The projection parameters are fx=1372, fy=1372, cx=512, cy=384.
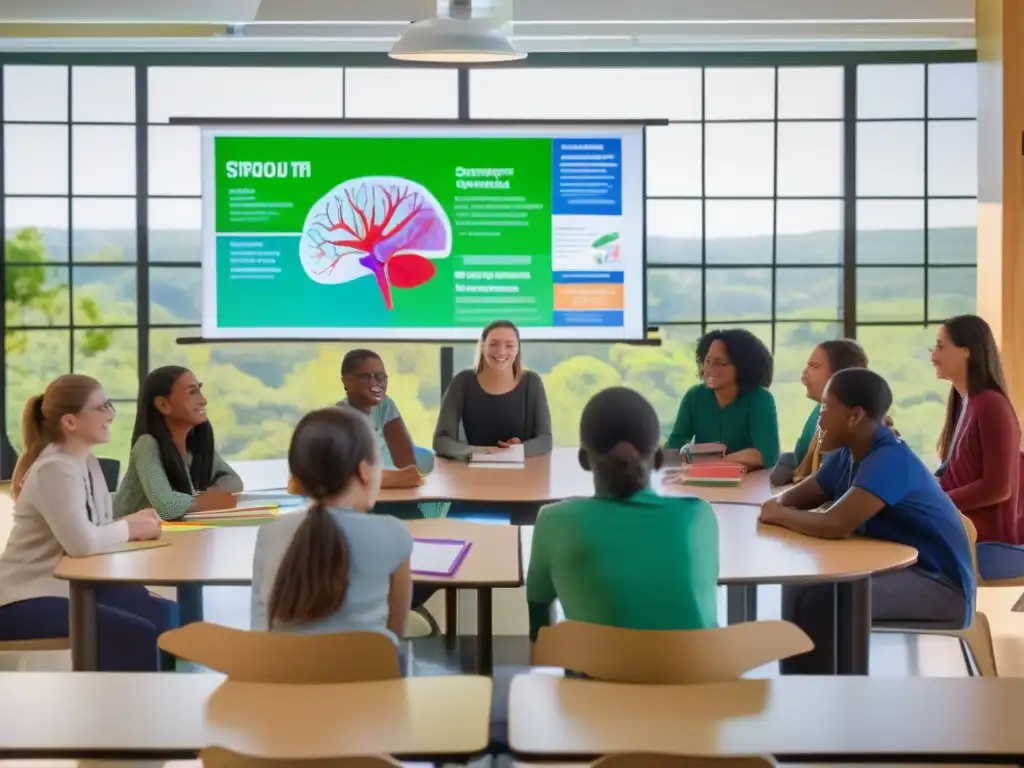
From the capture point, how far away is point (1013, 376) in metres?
7.00

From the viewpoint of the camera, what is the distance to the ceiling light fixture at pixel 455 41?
507 centimetres

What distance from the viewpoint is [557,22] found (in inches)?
286

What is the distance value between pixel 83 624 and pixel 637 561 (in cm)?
149

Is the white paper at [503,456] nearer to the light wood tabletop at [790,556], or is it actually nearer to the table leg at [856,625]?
the light wood tabletop at [790,556]

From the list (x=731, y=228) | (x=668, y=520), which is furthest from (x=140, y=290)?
(x=668, y=520)

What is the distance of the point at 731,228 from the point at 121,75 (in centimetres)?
377

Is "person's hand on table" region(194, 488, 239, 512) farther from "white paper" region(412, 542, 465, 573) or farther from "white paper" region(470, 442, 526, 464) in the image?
"white paper" region(470, 442, 526, 464)

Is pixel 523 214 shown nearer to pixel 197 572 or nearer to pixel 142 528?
pixel 142 528

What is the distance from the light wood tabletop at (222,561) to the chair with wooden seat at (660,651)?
84cm

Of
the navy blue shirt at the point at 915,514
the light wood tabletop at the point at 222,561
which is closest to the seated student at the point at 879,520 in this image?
the navy blue shirt at the point at 915,514

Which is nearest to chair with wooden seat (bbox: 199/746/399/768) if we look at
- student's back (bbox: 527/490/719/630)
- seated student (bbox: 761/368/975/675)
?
student's back (bbox: 527/490/719/630)

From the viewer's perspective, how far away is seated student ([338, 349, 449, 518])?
4926 millimetres

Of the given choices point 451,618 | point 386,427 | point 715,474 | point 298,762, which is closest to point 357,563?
point 298,762

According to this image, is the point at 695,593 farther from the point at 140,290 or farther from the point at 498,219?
the point at 140,290
